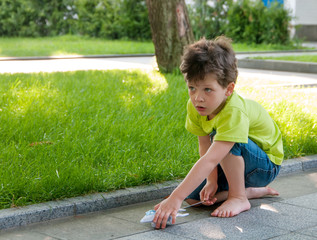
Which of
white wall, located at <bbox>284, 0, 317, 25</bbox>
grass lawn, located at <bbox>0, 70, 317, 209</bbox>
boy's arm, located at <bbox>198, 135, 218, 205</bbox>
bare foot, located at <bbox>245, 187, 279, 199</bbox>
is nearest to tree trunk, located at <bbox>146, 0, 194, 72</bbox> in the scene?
grass lawn, located at <bbox>0, 70, 317, 209</bbox>

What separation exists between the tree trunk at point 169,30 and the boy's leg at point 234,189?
19.4 feet

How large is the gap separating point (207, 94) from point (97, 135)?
6.01 ft

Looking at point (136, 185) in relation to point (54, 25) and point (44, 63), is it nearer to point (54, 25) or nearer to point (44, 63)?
point (44, 63)

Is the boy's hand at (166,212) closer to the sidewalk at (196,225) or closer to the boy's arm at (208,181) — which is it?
the sidewalk at (196,225)

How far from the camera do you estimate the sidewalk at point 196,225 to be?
3254mm

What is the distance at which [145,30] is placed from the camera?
2317cm

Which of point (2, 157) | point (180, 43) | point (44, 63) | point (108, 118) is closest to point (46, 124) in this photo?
point (108, 118)

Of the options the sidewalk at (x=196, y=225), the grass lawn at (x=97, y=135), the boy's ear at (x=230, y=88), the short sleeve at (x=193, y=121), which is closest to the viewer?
the sidewalk at (x=196, y=225)

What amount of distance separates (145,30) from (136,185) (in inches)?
768

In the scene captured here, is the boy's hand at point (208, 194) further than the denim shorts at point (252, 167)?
Yes

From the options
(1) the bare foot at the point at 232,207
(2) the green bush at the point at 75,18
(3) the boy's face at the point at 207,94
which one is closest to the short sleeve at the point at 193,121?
(3) the boy's face at the point at 207,94

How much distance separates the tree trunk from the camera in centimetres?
918

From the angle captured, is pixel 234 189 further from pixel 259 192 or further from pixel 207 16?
pixel 207 16

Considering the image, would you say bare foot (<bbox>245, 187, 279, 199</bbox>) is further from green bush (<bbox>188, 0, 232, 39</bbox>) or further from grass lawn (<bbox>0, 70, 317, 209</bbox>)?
green bush (<bbox>188, 0, 232, 39</bbox>)
